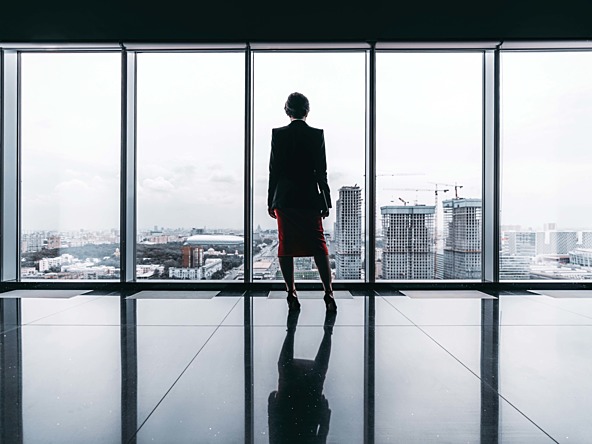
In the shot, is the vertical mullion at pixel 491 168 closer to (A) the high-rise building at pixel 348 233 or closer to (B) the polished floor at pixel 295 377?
(A) the high-rise building at pixel 348 233

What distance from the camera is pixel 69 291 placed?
139 inches

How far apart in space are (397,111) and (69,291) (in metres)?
3.37

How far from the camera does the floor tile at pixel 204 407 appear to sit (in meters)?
1.00

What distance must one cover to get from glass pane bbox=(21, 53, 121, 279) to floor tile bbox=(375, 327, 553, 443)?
10.2 feet

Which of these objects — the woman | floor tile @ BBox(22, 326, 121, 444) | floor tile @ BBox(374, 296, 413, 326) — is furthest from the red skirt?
floor tile @ BBox(22, 326, 121, 444)

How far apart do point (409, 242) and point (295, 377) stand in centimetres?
270

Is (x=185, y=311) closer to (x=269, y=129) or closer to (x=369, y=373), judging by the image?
(x=369, y=373)

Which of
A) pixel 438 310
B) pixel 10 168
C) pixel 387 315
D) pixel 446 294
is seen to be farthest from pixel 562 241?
pixel 10 168

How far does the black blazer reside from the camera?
2.57 m

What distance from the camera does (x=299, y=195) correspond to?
2.57 m

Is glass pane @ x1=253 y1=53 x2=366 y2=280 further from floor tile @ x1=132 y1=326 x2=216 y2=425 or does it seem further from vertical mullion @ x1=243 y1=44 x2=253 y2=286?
floor tile @ x1=132 y1=326 x2=216 y2=425

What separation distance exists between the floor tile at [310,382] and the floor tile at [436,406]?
0.26 feet
